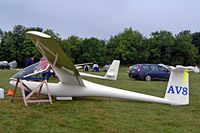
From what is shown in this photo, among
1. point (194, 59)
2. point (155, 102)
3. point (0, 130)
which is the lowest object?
point (0, 130)

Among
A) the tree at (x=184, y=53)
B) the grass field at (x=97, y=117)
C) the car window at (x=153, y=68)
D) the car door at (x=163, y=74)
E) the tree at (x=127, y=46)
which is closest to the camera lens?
the grass field at (x=97, y=117)

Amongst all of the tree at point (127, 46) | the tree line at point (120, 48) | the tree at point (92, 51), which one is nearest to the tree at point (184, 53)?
the tree line at point (120, 48)

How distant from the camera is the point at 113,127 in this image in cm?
655

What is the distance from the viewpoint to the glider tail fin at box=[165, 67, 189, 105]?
913 centimetres

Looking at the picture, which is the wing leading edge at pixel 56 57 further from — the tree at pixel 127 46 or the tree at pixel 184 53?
the tree at pixel 184 53

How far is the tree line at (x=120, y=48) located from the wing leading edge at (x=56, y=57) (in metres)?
68.5

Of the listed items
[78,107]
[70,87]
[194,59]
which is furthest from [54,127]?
[194,59]

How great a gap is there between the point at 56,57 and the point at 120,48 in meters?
75.0

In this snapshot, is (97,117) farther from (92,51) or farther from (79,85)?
(92,51)

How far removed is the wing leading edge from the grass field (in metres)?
0.75

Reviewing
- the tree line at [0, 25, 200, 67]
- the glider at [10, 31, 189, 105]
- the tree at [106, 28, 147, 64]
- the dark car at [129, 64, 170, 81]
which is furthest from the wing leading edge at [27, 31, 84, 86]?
the tree at [106, 28, 147, 64]

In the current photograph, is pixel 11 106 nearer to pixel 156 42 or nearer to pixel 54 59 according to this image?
pixel 54 59

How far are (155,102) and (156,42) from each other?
79967 mm

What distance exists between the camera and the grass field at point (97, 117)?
6430 millimetres
